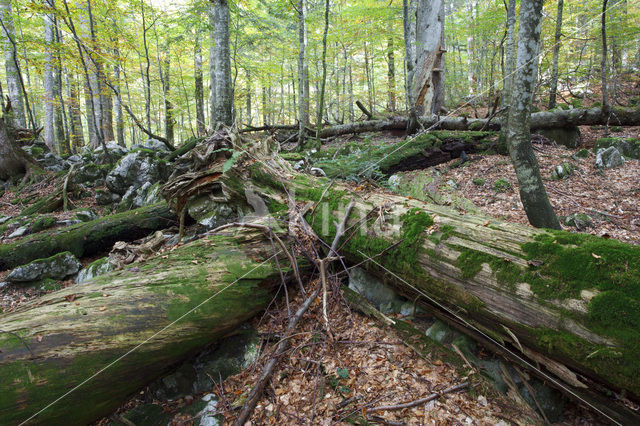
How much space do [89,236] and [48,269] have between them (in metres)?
0.81

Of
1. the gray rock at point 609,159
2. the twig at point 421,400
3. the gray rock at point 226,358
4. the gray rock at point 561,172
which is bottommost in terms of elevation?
the gray rock at point 226,358

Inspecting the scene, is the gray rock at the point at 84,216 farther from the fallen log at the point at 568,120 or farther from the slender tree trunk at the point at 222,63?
the fallen log at the point at 568,120

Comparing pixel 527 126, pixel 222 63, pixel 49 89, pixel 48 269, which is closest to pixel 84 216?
pixel 48 269

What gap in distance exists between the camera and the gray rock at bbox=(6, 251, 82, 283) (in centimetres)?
472

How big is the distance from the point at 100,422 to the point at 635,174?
28.9 ft

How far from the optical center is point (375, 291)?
3.22 m

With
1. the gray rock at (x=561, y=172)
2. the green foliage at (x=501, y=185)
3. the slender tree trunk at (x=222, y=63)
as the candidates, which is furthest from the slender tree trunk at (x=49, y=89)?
the gray rock at (x=561, y=172)

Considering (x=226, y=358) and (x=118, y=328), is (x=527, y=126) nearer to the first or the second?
(x=226, y=358)

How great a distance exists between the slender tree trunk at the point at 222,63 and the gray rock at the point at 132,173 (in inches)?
96.5

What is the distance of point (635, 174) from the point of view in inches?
225

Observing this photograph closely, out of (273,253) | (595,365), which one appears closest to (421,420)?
(595,365)

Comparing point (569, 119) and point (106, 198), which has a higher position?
point (569, 119)

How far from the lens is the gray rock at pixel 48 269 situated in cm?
472

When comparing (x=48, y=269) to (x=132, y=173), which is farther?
(x=132, y=173)
